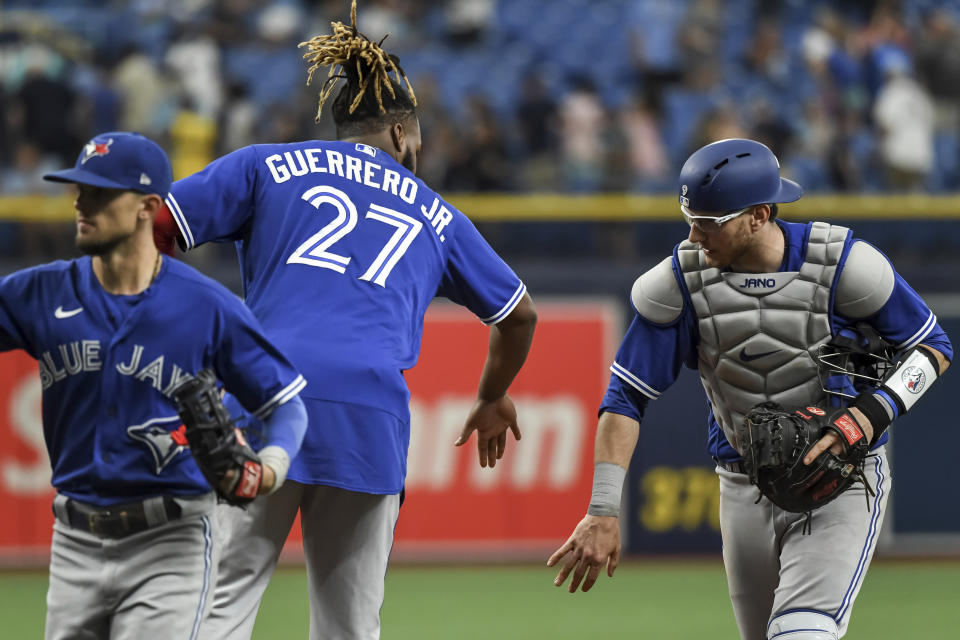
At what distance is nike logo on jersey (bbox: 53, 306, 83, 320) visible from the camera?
12.2 feet

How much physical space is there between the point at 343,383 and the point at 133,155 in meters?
1.03

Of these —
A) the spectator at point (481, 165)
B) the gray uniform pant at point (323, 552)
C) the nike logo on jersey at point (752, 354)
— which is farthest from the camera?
the spectator at point (481, 165)

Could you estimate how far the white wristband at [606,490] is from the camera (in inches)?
182

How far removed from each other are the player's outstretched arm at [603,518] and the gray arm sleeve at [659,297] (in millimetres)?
395

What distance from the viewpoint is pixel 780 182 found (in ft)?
15.6

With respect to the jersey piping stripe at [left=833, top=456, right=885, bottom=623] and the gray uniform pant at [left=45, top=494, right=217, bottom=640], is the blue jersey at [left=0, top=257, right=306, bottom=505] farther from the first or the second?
the jersey piping stripe at [left=833, top=456, right=885, bottom=623]

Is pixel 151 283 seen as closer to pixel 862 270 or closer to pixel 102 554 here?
pixel 102 554

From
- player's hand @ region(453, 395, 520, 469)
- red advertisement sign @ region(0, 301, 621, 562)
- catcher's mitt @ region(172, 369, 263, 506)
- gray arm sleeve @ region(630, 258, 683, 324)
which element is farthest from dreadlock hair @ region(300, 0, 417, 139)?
red advertisement sign @ region(0, 301, 621, 562)

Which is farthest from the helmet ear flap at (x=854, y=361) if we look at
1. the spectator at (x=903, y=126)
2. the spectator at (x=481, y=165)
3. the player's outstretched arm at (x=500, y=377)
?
the spectator at (x=903, y=126)

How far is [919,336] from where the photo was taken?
4.78m

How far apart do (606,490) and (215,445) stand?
1638 millimetres

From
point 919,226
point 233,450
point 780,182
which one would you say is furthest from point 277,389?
point 919,226

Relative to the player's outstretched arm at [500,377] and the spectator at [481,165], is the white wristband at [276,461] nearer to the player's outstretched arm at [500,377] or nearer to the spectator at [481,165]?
the player's outstretched arm at [500,377]

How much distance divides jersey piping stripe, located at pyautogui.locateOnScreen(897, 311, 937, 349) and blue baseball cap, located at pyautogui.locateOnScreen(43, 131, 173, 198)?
105 inches
